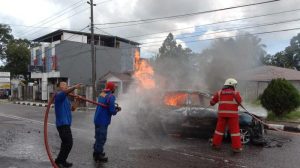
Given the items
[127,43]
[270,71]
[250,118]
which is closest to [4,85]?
[127,43]

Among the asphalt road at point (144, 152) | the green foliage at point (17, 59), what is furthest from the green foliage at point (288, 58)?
the asphalt road at point (144, 152)

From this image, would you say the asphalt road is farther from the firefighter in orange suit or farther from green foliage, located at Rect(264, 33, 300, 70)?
green foliage, located at Rect(264, 33, 300, 70)

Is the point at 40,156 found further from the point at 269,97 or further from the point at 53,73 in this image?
the point at 53,73

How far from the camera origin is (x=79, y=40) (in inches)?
1735

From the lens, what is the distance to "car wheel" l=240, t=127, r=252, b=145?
934 centimetres

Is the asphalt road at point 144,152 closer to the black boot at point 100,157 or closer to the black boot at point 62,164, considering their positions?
the black boot at point 100,157

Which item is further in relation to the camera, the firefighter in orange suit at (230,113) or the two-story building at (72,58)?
the two-story building at (72,58)

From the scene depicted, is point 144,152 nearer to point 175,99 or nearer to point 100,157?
point 100,157

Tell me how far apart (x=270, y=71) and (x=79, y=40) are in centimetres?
2244

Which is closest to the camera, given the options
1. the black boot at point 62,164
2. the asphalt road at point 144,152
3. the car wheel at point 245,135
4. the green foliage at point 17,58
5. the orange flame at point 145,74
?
the black boot at point 62,164

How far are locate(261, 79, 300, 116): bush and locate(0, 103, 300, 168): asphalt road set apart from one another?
3344 mm

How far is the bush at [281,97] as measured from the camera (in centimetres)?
1448

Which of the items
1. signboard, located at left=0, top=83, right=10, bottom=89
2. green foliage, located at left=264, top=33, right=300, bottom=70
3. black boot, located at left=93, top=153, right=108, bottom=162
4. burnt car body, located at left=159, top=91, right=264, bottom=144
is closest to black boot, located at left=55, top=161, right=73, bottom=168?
black boot, located at left=93, top=153, right=108, bottom=162

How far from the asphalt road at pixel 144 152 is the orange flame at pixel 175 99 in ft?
3.15
